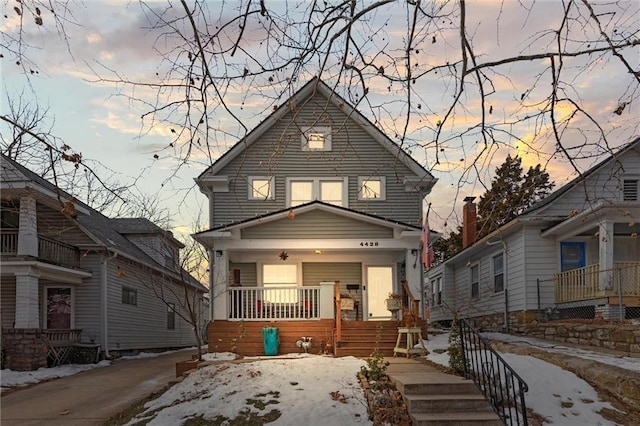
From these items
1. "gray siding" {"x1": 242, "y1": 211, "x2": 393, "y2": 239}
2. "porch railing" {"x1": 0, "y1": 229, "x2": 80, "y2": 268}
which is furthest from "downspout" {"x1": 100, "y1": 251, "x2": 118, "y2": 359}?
"gray siding" {"x1": 242, "y1": 211, "x2": 393, "y2": 239}

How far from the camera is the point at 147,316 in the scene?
966 inches

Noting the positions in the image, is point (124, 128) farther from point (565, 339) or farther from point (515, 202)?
point (565, 339)

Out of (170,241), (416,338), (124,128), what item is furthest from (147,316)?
(124,128)

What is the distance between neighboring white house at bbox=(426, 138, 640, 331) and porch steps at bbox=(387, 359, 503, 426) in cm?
646

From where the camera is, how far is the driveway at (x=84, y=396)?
9953mm

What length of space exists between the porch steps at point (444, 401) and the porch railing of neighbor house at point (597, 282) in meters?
6.67

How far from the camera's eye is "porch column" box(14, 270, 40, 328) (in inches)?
657

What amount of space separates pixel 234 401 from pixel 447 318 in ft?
62.4

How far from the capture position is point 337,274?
59.3ft

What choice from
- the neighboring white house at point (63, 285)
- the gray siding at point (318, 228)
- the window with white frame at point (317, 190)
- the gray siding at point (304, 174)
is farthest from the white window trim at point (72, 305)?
the window with white frame at point (317, 190)

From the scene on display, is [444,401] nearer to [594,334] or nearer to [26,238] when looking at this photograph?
[594,334]

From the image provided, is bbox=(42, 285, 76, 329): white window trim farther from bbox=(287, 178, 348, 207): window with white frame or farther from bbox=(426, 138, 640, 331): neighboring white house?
bbox=(426, 138, 640, 331): neighboring white house

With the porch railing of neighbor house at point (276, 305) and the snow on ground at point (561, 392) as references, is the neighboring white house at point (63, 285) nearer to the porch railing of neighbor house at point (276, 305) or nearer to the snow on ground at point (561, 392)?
the porch railing of neighbor house at point (276, 305)

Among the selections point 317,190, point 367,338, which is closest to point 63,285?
point 317,190
